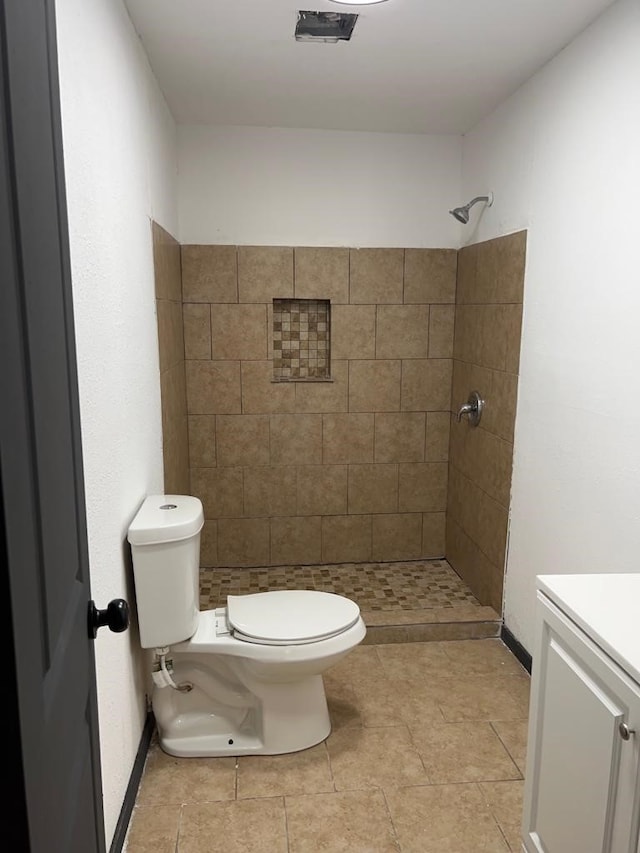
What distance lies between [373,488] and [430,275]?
1.20m

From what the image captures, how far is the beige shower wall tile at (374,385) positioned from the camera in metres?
3.47

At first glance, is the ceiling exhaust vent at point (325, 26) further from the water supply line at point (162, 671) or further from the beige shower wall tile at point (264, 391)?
the water supply line at point (162, 671)

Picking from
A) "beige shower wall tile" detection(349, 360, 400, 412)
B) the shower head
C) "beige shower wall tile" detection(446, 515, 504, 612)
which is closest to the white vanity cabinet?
"beige shower wall tile" detection(446, 515, 504, 612)

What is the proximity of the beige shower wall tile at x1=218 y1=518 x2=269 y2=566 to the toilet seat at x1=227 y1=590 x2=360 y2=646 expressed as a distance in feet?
4.10

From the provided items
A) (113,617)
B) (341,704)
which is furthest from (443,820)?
(113,617)

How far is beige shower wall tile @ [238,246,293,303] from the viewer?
3293 millimetres

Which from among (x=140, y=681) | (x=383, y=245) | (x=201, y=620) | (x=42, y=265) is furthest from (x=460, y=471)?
(x=42, y=265)

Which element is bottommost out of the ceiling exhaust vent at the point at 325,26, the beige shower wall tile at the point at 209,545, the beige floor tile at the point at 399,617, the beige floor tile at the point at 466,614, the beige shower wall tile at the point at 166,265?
the beige floor tile at the point at 399,617

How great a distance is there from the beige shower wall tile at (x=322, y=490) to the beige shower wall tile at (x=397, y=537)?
0.24 m

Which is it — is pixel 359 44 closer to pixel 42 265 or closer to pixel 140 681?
pixel 42 265

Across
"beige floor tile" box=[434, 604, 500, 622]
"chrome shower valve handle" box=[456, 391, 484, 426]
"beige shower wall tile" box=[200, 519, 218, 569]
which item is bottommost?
"beige floor tile" box=[434, 604, 500, 622]

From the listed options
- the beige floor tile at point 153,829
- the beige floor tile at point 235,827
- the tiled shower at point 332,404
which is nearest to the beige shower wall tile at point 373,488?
the tiled shower at point 332,404

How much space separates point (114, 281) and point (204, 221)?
5.39 feet

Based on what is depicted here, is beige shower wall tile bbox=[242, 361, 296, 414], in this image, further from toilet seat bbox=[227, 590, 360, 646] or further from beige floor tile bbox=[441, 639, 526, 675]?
beige floor tile bbox=[441, 639, 526, 675]
